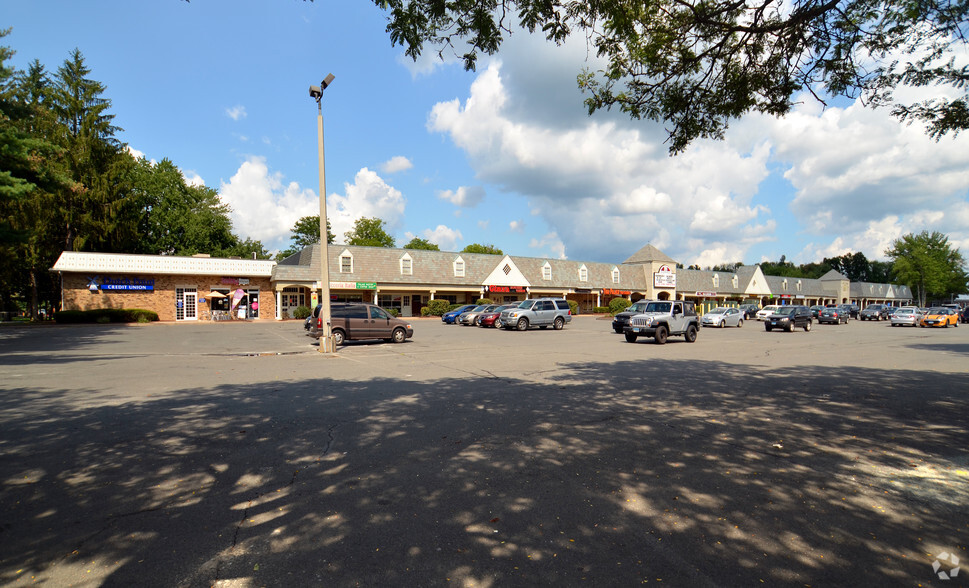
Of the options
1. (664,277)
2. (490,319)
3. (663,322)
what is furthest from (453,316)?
(664,277)

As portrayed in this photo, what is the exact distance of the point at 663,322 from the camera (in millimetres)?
19859

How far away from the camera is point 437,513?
3.86 metres

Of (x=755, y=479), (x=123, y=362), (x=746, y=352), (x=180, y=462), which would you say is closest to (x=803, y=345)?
(x=746, y=352)

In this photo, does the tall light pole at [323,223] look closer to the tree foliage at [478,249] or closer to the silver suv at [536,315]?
the silver suv at [536,315]

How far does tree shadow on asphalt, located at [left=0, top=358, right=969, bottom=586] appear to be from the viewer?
3139mm

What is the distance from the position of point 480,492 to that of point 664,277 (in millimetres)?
61075

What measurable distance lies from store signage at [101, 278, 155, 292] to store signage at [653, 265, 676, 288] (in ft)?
178

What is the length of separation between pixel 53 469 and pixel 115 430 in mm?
1478

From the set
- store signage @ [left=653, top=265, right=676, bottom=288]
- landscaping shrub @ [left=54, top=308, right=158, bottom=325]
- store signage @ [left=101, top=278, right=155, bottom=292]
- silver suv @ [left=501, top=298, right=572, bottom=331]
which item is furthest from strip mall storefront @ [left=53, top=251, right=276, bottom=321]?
store signage @ [left=653, top=265, right=676, bottom=288]

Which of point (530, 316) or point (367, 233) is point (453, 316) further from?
point (367, 233)

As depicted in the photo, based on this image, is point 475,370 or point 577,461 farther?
point 475,370

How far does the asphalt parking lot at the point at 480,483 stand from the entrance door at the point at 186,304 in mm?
31535

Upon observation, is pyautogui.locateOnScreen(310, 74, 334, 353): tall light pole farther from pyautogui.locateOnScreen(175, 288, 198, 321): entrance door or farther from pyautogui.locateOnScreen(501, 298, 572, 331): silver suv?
pyautogui.locateOnScreen(175, 288, 198, 321): entrance door

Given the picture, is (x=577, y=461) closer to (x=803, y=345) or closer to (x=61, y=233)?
(x=803, y=345)
